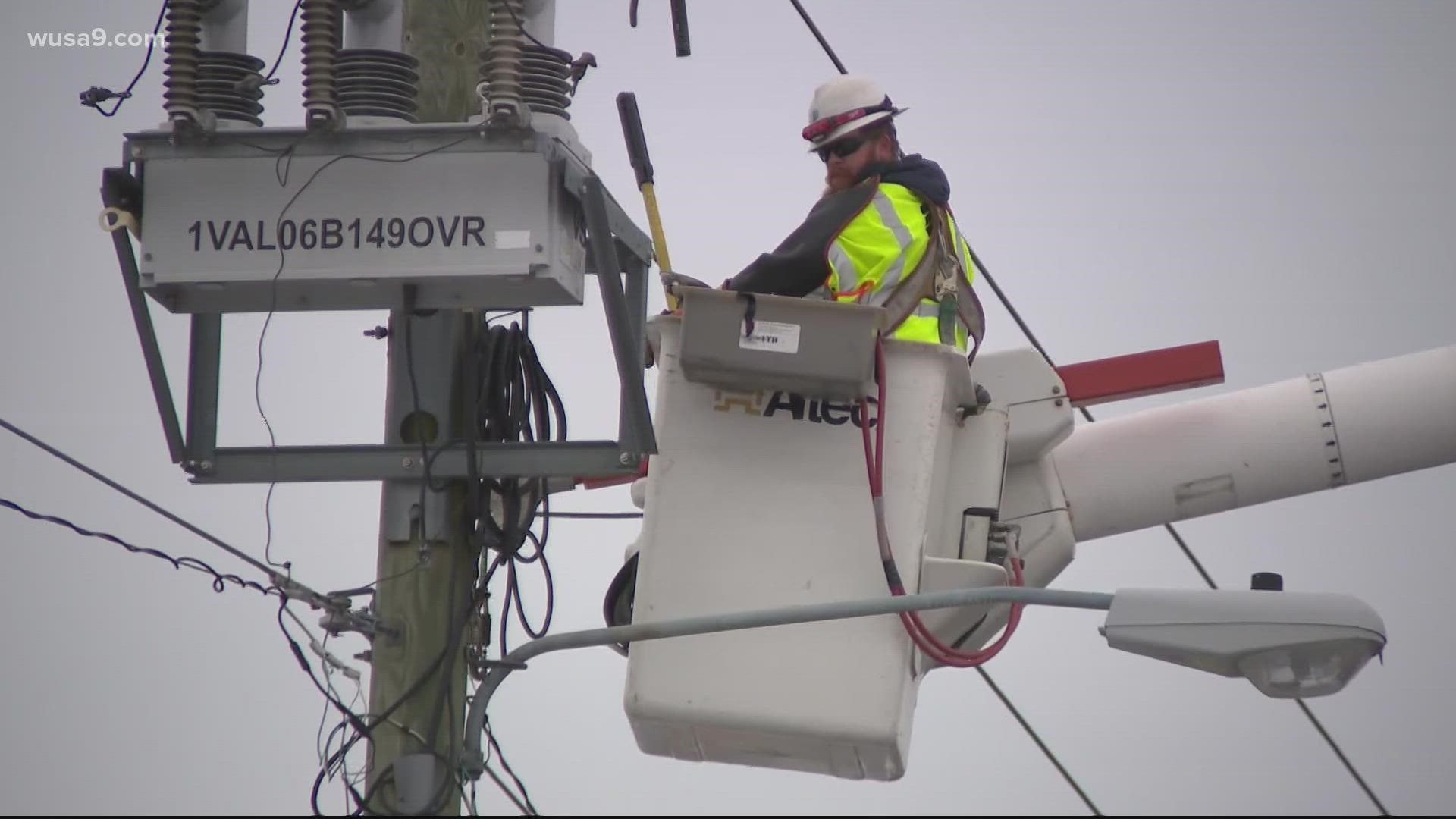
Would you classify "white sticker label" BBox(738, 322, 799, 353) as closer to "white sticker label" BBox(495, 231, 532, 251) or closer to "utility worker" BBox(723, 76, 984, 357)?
"utility worker" BBox(723, 76, 984, 357)

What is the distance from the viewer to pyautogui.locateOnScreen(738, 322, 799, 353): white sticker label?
699 centimetres

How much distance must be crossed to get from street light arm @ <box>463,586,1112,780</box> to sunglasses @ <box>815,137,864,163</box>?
184 centimetres

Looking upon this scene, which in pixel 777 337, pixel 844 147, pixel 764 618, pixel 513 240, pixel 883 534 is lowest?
pixel 764 618

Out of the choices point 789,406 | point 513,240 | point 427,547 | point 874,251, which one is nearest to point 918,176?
point 874,251

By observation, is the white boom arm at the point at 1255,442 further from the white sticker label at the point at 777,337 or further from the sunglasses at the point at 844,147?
the white sticker label at the point at 777,337

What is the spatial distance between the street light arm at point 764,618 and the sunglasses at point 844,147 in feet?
6.05

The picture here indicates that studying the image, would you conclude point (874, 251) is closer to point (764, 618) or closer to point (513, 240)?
point (513, 240)

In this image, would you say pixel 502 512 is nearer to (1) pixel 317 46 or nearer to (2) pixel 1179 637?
(1) pixel 317 46

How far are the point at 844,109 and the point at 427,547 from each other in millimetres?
2043

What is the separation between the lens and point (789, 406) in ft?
23.9

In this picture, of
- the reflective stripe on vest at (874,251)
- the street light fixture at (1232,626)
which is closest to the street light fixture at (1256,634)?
the street light fixture at (1232,626)

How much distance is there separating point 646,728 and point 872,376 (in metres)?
1.26

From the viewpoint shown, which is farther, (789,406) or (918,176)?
(918,176)

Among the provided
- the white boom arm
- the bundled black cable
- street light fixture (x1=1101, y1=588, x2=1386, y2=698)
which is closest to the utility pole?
the bundled black cable
